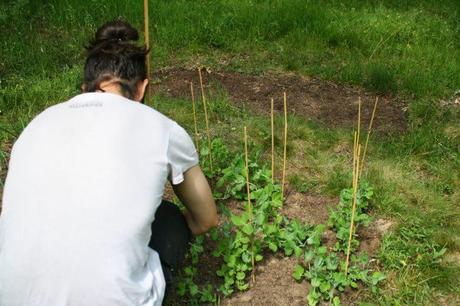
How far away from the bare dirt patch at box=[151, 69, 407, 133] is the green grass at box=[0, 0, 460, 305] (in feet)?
0.36

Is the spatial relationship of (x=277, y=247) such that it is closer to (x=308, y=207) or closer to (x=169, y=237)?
(x=308, y=207)

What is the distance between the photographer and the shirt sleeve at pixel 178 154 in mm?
1697

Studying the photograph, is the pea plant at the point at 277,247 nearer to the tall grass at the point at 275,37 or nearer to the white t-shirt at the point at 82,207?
the white t-shirt at the point at 82,207

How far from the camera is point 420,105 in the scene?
399 centimetres

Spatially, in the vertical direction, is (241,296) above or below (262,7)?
below

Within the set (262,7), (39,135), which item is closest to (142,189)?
(39,135)

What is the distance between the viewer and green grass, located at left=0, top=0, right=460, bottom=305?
288 centimetres

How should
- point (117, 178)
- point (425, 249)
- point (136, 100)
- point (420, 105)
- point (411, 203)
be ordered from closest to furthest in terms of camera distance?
point (117, 178)
point (136, 100)
point (425, 249)
point (411, 203)
point (420, 105)

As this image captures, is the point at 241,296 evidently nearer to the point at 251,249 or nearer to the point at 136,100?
the point at 251,249

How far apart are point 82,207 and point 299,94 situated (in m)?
3.01

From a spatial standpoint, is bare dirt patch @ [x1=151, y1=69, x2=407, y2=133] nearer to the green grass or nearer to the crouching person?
the green grass

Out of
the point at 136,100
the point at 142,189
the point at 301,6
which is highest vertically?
the point at 136,100

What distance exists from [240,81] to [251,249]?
2200 mm

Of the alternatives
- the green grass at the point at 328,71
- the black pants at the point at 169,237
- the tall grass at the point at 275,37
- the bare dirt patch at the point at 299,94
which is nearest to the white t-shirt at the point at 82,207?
the black pants at the point at 169,237
